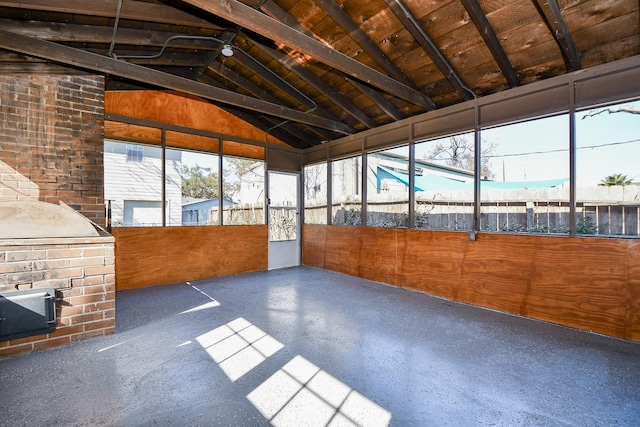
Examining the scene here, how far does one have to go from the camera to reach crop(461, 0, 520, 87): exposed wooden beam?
278cm

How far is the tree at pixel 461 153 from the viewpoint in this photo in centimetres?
388

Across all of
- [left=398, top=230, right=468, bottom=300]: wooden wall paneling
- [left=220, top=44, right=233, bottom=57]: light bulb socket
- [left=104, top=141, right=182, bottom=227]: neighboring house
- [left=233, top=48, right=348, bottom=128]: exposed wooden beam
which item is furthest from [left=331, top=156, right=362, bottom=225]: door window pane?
[left=104, top=141, right=182, bottom=227]: neighboring house

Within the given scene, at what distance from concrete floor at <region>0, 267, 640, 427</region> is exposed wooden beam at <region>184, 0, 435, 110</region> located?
278 cm

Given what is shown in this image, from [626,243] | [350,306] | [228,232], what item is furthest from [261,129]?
[626,243]

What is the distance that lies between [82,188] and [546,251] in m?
5.46

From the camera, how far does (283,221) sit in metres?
6.51

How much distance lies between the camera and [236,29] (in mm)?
3727

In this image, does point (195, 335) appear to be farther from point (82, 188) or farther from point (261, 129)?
point (261, 129)

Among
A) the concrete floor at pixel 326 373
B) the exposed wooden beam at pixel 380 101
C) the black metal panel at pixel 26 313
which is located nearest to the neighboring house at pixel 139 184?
the concrete floor at pixel 326 373

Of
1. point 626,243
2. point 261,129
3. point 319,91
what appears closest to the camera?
point 626,243

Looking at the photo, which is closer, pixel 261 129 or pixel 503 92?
pixel 503 92

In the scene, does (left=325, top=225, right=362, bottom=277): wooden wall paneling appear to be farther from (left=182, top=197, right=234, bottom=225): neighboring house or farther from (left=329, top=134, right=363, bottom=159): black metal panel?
(left=182, top=197, right=234, bottom=225): neighboring house

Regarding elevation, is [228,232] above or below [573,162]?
below

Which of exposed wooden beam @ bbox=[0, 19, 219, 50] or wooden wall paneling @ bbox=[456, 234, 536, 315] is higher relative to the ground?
exposed wooden beam @ bbox=[0, 19, 219, 50]
